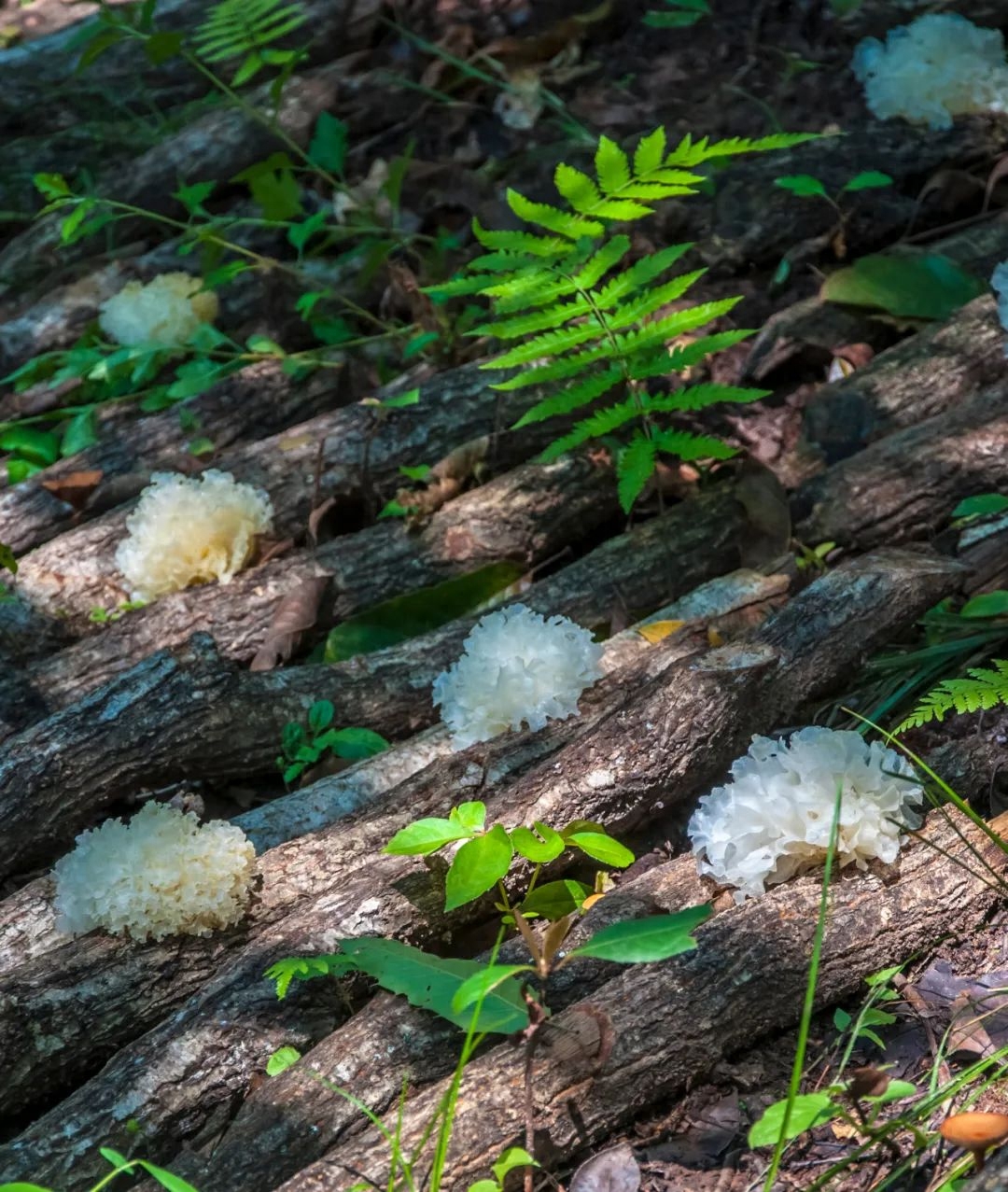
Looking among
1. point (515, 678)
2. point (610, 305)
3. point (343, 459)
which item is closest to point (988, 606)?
point (515, 678)

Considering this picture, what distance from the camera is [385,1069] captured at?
2.39 metres

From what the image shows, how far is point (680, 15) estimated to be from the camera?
5.80 meters

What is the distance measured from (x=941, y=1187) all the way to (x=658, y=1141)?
0.51m

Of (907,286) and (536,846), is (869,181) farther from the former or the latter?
(536,846)

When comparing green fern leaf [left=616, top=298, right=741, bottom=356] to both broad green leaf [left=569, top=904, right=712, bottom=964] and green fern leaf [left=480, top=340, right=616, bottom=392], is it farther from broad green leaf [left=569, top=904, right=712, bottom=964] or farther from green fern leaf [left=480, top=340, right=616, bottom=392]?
broad green leaf [left=569, top=904, right=712, bottom=964]

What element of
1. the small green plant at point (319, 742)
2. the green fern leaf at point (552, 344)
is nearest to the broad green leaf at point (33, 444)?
the small green plant at point (319, 742)

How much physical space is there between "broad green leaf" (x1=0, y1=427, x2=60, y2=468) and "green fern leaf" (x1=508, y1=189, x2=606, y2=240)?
7.17 feet

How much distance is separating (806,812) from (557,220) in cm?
198

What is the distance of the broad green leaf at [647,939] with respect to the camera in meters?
1.96

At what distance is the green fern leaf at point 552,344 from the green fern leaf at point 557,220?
0.87 ft

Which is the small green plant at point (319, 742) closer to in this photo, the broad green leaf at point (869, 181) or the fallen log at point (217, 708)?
the fallen log at point (217, 708)

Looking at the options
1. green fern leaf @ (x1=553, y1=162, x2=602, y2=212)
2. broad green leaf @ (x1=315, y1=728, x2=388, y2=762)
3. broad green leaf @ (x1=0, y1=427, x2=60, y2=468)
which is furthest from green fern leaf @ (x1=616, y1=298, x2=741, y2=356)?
broad green leaf @ (x1=0, y1=427, x2=60, y2=468)

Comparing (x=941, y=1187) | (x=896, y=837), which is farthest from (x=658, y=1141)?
(x=896, y=837)

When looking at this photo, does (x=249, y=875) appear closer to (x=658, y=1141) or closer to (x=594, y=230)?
(x=658, y=1141)
